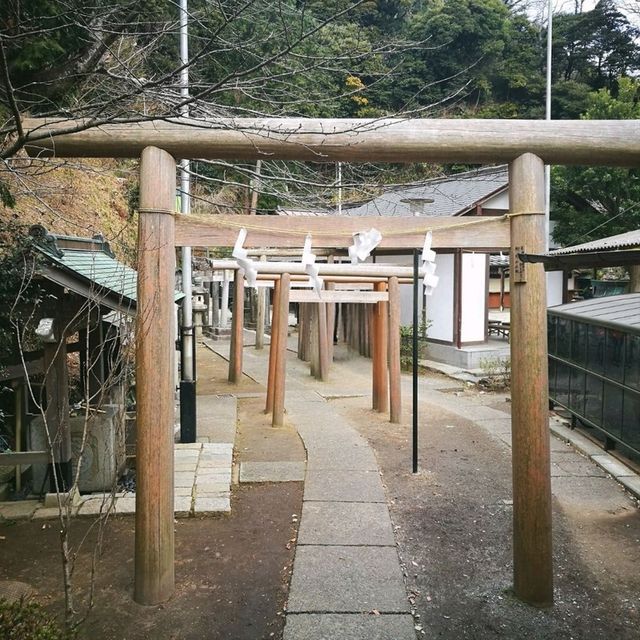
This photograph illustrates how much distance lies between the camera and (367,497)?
535 centimetres

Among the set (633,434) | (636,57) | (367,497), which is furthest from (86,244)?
(636,57)

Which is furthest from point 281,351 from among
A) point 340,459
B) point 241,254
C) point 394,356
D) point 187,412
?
point 241,254

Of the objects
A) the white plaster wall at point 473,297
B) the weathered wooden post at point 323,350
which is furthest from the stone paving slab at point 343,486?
the white plaster wall at point 473,297

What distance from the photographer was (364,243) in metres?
3.51

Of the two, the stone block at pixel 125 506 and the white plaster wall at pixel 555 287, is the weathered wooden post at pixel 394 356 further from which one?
the white plaster wall at pixel 555 287

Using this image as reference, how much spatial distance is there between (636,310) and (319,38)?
5040 millimetres

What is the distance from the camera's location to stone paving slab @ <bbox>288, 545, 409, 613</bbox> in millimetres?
3473

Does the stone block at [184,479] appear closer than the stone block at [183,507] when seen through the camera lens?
No

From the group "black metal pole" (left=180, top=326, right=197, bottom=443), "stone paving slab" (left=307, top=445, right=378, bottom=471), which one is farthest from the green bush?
"black metal pole" (left=180, top=326, right=197, bottom=443)

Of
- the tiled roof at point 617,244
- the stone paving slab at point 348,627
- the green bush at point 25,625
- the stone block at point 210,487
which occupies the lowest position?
the stone paving slab at point 348,627

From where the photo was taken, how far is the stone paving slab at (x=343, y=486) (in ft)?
17.5

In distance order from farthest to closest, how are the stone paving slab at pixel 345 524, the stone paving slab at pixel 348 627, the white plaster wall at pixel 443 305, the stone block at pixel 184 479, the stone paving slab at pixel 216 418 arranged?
the white plaster wall at pixel 443 305 → the stone paving slab at pixel 216 418 → the stone block at pixel 184 479 → the stone paving slab at pixel 345 524 → the stone paving slab at pixel 348 627

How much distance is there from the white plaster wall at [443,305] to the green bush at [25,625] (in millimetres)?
11865

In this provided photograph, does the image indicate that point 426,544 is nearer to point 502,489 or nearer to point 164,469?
point 502,489
